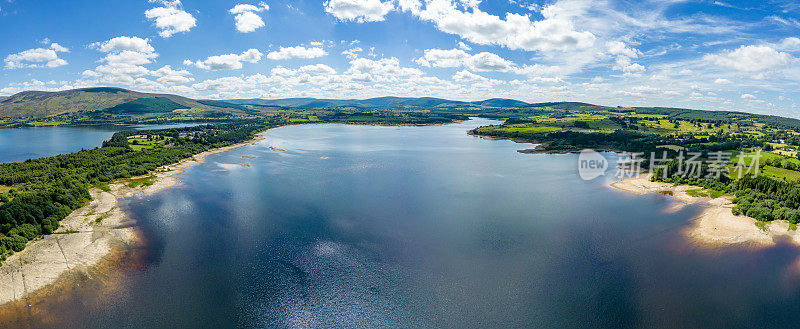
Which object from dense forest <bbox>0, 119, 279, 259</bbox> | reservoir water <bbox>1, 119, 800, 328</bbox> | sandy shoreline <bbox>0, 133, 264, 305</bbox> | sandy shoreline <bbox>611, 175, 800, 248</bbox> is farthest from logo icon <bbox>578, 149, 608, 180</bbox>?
dense forest <bbox>0, 119, 279, 259</bbox>

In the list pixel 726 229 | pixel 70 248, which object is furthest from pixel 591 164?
pixel 70 248

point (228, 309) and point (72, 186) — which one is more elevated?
point (72, 186)

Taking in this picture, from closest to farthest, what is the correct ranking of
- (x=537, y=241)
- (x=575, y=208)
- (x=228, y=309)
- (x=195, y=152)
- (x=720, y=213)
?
(x=228, y=309) → (x=537, y=241) → (x=720, y=213) → (x=575, y=208) → (x=195, y=152)

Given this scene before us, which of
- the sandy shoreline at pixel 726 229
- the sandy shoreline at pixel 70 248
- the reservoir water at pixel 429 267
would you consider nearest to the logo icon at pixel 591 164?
the reservoir water at pixel 429 267

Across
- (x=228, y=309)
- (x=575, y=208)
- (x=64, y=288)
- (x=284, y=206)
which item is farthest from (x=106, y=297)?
(x=575, y=208)

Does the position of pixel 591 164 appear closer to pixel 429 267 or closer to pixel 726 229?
pixel 726 229

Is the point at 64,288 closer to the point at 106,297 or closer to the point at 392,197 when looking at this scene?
the point at 106,297
